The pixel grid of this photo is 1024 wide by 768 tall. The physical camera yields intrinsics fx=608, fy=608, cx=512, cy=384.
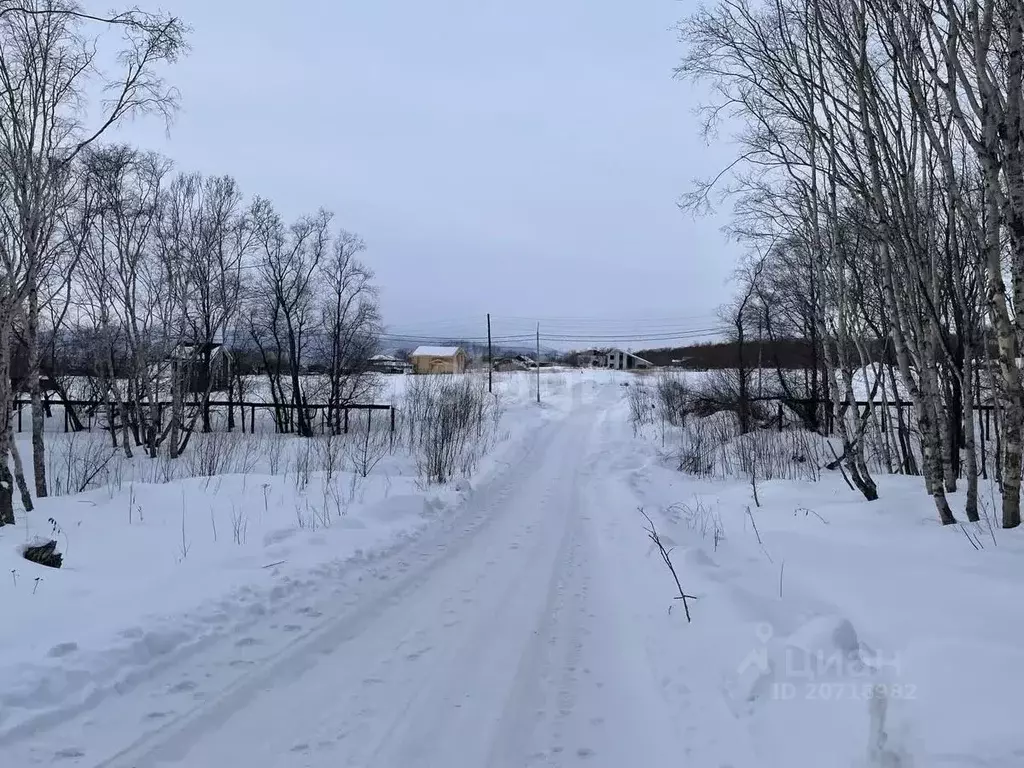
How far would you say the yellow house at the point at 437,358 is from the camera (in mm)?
67744

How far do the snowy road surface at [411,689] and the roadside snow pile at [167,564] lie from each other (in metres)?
0.24

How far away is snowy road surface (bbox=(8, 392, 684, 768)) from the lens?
3.15 metres

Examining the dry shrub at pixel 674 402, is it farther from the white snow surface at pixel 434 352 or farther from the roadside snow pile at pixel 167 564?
the white snow surface at pixel 434 352

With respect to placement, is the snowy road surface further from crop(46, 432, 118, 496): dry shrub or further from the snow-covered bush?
crop(46, 432, 118, 496): dry shrub

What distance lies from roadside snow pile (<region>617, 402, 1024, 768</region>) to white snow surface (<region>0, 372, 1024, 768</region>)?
0.02 meters

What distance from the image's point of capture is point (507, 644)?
179 inches

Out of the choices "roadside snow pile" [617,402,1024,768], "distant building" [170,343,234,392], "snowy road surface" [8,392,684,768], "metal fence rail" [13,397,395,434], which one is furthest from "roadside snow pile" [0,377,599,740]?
"metal fence rail" [13,397,395,434]

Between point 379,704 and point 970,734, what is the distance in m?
2.98

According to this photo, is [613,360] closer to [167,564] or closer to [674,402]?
[674,402]

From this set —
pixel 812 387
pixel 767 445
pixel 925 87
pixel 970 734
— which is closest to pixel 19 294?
pixel 970 734

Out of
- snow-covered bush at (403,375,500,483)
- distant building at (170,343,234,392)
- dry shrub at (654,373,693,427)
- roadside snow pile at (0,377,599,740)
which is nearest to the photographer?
roadside snow pile at (0,377,599,740)

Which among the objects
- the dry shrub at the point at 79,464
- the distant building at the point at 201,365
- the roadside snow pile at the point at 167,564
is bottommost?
the dry shrub at the point at 79,464

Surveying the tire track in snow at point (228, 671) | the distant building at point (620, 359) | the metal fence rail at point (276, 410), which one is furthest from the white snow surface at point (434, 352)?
the tire track in snow at point (228, 671)

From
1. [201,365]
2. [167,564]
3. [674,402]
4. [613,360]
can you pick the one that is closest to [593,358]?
[613,360]
